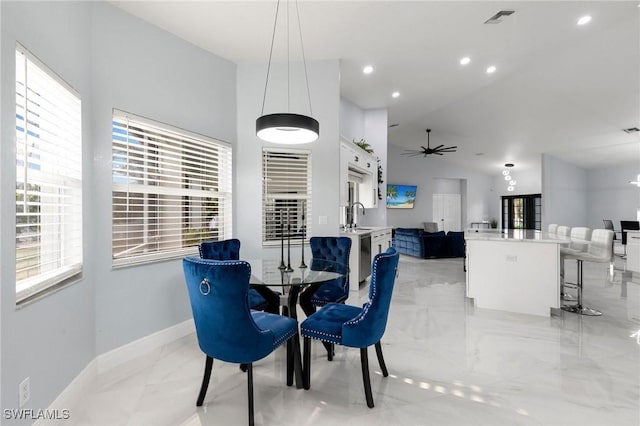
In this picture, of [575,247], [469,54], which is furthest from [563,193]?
[469,54]

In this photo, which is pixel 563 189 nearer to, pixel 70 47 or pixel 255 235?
pixel 255 235

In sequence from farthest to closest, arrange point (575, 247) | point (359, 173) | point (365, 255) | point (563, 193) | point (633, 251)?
point (563, 193) < point (359, 173) < point (633, 251) < point (365, 255) < point (575, 247)

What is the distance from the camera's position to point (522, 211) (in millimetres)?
12242

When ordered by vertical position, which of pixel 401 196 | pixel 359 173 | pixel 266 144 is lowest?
pixel 401 196

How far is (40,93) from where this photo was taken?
5.73 ft

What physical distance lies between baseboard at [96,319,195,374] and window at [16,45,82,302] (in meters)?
0.78

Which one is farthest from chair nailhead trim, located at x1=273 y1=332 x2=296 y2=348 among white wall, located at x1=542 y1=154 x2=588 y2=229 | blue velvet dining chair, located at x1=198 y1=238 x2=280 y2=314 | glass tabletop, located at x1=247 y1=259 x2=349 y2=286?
white wall, located at x1=542 y1=154 x2=588 y2=229

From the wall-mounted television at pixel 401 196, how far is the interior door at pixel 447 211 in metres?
1.32

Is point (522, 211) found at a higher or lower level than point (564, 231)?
higher

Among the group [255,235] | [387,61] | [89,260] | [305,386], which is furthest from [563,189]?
[89,260]

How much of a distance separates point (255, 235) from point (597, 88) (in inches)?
275

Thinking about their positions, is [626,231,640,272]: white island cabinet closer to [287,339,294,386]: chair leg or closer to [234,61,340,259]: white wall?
[234,61,340,259]: white wall

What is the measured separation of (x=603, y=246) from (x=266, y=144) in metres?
4.37

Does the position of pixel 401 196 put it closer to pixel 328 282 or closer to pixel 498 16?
pixel 498 16
